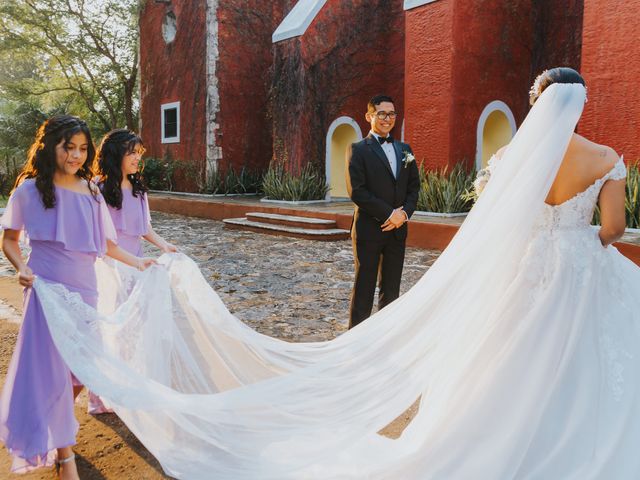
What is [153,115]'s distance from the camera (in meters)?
20.4

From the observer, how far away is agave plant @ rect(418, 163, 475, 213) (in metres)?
10.6

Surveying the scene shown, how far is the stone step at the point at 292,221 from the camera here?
1133cm

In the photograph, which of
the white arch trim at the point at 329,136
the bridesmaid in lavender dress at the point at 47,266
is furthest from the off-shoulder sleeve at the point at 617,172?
the white arch trim at the point at 329,136

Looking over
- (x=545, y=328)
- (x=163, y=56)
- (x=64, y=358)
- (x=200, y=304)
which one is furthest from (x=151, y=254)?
(x=163, y=56)

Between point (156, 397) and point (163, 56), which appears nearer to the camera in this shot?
point (156, 397)

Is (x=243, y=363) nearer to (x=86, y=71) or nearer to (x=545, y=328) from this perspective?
(x=545, y=328)

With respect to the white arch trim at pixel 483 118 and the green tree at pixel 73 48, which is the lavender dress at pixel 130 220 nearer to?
the white arch trim at pixel 483 118

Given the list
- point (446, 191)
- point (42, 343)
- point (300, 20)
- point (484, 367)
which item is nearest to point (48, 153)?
point (42, 343)

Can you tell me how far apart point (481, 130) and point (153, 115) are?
12.5 meters

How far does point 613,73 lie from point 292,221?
624 centimetres

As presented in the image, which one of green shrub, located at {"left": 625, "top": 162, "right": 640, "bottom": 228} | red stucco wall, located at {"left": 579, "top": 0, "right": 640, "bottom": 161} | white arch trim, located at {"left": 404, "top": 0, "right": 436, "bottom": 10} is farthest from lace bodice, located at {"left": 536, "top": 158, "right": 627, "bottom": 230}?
white arch trim, located at {"left": 404, "top": 0, "right": 436, "bottom": 10}

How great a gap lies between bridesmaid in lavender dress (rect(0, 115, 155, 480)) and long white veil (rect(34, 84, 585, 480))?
0.35ft

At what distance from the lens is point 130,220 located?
3.94 meters

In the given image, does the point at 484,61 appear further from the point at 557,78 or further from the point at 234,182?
the point at 557,78
